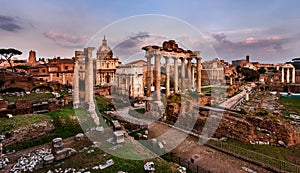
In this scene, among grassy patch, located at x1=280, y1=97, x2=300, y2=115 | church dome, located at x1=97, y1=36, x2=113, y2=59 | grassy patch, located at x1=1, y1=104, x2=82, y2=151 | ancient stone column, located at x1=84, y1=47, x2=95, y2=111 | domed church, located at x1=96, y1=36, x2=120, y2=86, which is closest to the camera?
grassy patch, located at x1=1, y1=104, x2=82, y2=151

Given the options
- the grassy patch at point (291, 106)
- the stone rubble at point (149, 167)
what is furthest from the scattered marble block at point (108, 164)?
the grassy patch at point (291, 106)

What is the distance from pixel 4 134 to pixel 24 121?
5.82 feet

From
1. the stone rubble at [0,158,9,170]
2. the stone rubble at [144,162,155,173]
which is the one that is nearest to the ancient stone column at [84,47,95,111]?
the stone rubble at [0,158,9,170]

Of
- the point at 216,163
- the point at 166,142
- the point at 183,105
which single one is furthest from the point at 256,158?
the point at 183,105

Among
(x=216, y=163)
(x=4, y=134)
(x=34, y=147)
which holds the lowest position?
(x=216, y=163)

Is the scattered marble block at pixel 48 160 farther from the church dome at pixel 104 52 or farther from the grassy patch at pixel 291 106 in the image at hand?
the church dome at pixel 104 52

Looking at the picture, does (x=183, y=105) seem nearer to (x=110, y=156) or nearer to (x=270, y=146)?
(x=270, y=146)

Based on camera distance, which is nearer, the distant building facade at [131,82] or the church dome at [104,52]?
the distant building facade at [131,82]

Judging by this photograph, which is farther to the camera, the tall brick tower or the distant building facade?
the tall brick tower

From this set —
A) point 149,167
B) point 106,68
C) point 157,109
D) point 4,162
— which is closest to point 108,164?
point 149,167

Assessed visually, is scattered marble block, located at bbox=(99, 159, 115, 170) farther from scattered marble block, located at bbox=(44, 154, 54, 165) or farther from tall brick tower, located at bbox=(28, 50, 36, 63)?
tall brick tower, located at bbox=(28, 50, 36, 63)

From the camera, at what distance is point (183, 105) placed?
17.6m

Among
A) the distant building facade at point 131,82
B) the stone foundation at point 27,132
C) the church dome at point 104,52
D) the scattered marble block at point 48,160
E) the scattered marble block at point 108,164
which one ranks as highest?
the church dome at point 104,52

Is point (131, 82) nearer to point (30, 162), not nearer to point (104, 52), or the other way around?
point (104, 52)
